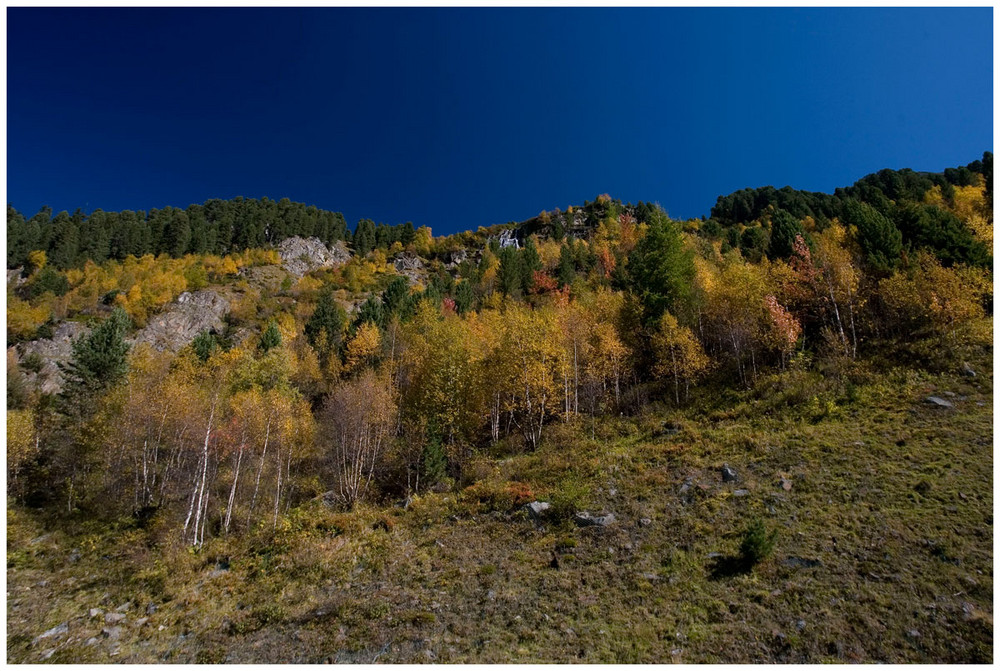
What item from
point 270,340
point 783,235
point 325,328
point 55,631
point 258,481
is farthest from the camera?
point 325,328

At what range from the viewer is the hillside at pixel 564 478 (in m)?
12.5

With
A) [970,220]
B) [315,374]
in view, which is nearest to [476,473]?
[315,374]

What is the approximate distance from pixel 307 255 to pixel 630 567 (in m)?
129

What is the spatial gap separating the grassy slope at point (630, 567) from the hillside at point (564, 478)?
11 cm

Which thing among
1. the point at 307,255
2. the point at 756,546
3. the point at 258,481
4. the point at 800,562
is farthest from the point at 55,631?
the point at 307,255

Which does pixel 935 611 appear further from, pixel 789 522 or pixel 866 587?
pixel 789 522

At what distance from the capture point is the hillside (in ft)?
40.9

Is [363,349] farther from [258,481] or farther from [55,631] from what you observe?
[55,631]

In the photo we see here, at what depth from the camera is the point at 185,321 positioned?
74.8 metres

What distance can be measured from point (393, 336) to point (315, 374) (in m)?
10.3

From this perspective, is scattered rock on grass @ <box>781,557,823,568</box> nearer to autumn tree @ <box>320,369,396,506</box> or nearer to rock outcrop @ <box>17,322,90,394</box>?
autumn tree @ <box>320,369,396,506</box>

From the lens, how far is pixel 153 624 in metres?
14.6

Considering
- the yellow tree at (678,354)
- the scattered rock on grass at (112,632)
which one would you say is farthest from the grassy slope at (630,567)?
the yellow tree at (678,354)

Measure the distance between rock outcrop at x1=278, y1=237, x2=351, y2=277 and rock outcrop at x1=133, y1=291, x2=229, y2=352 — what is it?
30.9 metres
